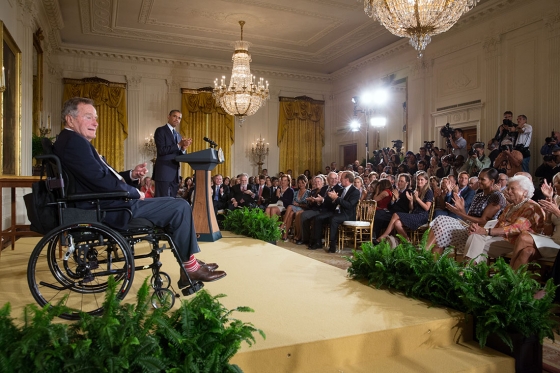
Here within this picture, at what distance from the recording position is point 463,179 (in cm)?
659

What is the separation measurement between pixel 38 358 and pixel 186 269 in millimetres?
1263

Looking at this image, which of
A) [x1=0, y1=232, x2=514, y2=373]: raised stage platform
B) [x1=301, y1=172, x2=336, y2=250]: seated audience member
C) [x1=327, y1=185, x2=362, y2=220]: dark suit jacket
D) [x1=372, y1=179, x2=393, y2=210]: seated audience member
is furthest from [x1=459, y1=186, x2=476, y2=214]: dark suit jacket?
[x1=0, y1=232, x2=514, y2=373]: raised stage platform

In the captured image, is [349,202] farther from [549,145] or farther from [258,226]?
[549,145]

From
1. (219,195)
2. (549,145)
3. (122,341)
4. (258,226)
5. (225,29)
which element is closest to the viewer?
(122,341)

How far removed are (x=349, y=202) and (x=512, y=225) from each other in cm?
325

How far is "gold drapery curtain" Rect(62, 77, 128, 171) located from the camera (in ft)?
39.1

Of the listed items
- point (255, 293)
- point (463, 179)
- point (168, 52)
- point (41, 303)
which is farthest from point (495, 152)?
point (168, 52)

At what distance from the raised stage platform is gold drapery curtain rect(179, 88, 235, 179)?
9.85 m

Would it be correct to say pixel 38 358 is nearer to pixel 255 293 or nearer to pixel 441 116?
pixel 255 293

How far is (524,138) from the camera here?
26.2 ft

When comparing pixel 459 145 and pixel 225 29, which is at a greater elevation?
pixel 225 29

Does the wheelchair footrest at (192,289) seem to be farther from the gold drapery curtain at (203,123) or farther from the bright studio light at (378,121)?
the gold drapery curtain at (203,123)

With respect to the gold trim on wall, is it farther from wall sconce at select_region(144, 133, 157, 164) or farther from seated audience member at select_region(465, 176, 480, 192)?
wall sconce at select_region(144, 133, 157, 164)

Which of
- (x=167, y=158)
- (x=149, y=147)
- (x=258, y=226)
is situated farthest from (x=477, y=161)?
(x=149, y=147)
